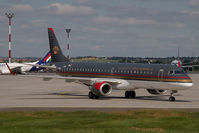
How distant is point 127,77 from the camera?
44875mm

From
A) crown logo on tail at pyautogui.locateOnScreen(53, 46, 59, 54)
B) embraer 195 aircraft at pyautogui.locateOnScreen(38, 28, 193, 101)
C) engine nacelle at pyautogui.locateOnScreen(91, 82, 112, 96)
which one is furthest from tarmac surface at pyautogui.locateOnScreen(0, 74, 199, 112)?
crown logo on tail at pyautogui.locateOnScreen(53, 46, 59, 54)

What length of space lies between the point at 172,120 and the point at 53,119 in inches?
326

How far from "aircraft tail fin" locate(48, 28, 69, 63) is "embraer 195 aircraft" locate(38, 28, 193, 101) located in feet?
8.90

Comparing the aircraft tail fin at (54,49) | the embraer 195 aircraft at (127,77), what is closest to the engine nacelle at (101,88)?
the embraer 195 aircraft at (127,77)

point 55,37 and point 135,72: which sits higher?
point 55,37

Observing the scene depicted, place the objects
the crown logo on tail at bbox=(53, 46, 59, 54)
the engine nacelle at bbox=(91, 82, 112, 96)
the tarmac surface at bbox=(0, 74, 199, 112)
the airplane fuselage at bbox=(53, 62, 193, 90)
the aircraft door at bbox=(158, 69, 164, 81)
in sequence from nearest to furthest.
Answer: the tarmac surface at bbox=(0, 74, 199, 112) < the airplane fuselage at bbox=(53, 62, 193, 90) < the aircraft door at bbox=(158, 69, 164, 81) < the engine nacelle at bbox=(91, 82, 112, 96) < the crown logo on tail at bbox=(53, 46, 59, 54)

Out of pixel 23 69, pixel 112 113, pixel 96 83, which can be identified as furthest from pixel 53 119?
pixel 23 69

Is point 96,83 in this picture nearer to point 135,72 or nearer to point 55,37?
point 135,72

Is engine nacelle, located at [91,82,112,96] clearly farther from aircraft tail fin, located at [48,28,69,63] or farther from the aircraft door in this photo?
aircraft tail fin, located at [48,28,69,63]

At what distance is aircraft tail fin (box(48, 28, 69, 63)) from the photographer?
179 ft

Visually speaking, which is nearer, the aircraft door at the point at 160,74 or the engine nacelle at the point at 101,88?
the aircraft door at the point at 160,74

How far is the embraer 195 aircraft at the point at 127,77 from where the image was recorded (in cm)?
4138

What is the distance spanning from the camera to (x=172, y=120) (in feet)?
88.3

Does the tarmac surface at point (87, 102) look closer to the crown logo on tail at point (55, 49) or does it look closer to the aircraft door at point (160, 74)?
the aircraft door at point (160, 74)
